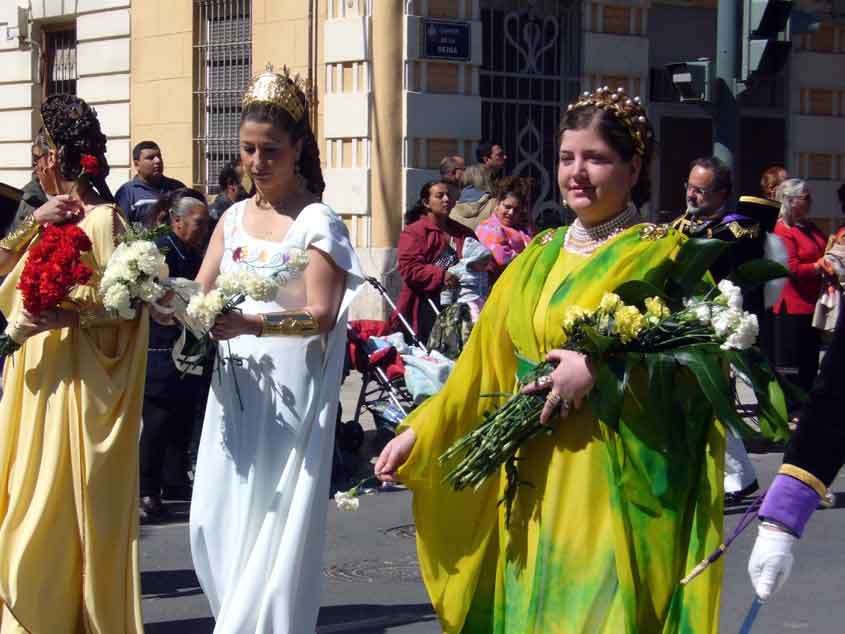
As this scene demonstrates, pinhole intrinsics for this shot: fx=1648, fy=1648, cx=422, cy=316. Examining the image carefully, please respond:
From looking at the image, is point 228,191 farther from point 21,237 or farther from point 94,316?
point 94,316

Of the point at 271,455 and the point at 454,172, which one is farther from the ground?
the point at 454,172

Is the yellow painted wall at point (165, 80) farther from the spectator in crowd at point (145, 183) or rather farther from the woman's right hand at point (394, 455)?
the woman's right hand at point (394, 455)

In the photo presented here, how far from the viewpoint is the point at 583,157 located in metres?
4.52

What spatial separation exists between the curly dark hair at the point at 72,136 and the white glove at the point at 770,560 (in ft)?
10.4

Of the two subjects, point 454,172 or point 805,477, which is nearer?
point 805,477

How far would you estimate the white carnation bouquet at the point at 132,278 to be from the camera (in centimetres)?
557

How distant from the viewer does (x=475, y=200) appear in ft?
44.4

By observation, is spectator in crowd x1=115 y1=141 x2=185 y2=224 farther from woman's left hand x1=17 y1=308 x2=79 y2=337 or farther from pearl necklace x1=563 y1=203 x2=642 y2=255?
pearl necklace x1=563 y1=203 x2=642 y2=255

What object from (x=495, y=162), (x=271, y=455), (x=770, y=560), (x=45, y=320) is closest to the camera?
(x=770, y=560)

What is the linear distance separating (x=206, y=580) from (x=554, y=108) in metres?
13.1

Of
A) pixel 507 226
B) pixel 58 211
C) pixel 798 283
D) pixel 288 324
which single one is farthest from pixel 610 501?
pixel 798 283

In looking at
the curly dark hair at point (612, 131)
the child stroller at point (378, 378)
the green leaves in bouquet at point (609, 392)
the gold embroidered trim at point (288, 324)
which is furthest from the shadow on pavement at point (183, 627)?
the child stroller at point (378, 378)

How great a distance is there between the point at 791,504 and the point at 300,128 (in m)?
2.54

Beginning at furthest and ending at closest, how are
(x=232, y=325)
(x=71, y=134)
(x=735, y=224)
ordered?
(x=735, y=224), (x=71, y=134), (x=232, y=325)
